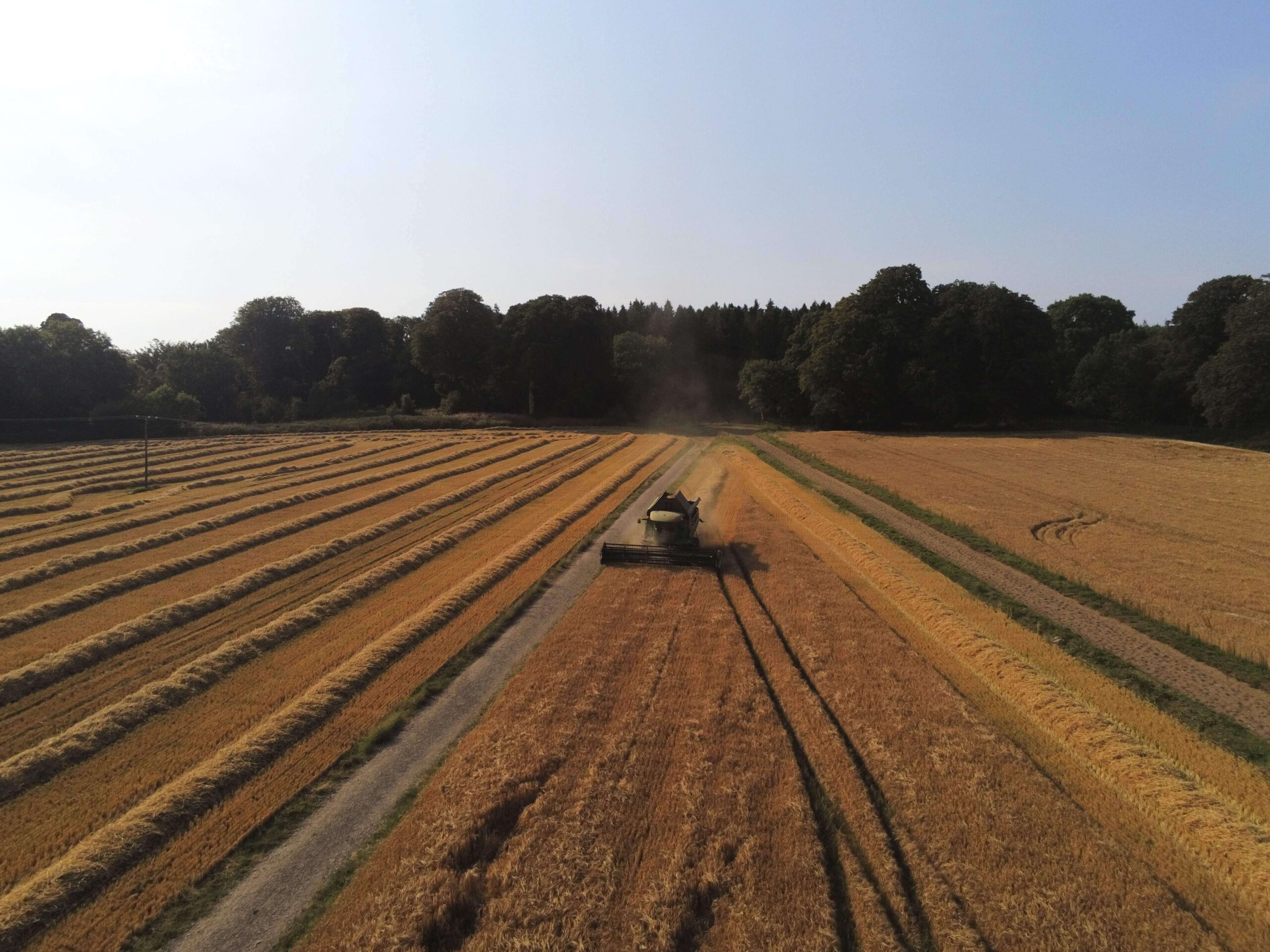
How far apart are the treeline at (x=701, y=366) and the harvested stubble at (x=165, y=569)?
51.4 m

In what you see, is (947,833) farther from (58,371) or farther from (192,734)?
(58,371)

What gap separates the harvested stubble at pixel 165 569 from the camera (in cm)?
1636

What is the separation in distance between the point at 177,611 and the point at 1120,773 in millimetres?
20295

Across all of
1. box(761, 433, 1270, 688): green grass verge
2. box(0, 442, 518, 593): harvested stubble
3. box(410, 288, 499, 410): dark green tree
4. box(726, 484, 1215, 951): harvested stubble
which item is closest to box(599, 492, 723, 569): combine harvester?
box(726, 484, 1215, 951): harvested stubble

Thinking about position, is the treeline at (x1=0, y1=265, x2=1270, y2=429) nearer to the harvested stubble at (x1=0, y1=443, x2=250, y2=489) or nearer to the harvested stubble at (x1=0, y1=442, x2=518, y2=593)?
the harvested stubble at (x1=0, y1=443, x2=250, y2=489)

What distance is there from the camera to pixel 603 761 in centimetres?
1025

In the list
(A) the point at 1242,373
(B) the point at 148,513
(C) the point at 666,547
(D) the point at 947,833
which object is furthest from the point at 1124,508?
(B) the point at 148,513

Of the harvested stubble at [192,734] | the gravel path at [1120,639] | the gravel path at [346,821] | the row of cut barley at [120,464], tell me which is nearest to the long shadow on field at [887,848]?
the gravel path at [346,821]

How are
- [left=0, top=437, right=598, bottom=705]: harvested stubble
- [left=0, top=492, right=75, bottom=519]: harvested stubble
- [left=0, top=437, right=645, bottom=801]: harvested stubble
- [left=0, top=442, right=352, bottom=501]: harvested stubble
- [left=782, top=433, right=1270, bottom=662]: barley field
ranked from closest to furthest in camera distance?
1. [left=0, top=437, right=645, bottom=801]: harvested stubble
2. [left=0, top=437, right=598, bottom=705]: harvested stubble
3. [left=782, top=433, right=1270, bottom=662]: barley field
4. [left=0, top=492, right=75, bottom=519]: harvested stubble
5. [left=0, top=442, right=352, bottom=501]: harvested stubble

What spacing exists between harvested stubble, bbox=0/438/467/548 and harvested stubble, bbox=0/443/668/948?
57.5ft

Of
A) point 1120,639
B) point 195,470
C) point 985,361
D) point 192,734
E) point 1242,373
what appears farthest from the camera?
point 985,361

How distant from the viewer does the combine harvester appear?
21562mm

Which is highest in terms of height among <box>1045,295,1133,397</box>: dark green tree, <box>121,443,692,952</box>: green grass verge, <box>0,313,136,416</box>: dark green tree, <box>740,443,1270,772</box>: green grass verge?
<box>1045,295,1133,397</box>: dark green tree

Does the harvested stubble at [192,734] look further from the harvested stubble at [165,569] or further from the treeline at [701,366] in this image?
the treeline at [701,366]
